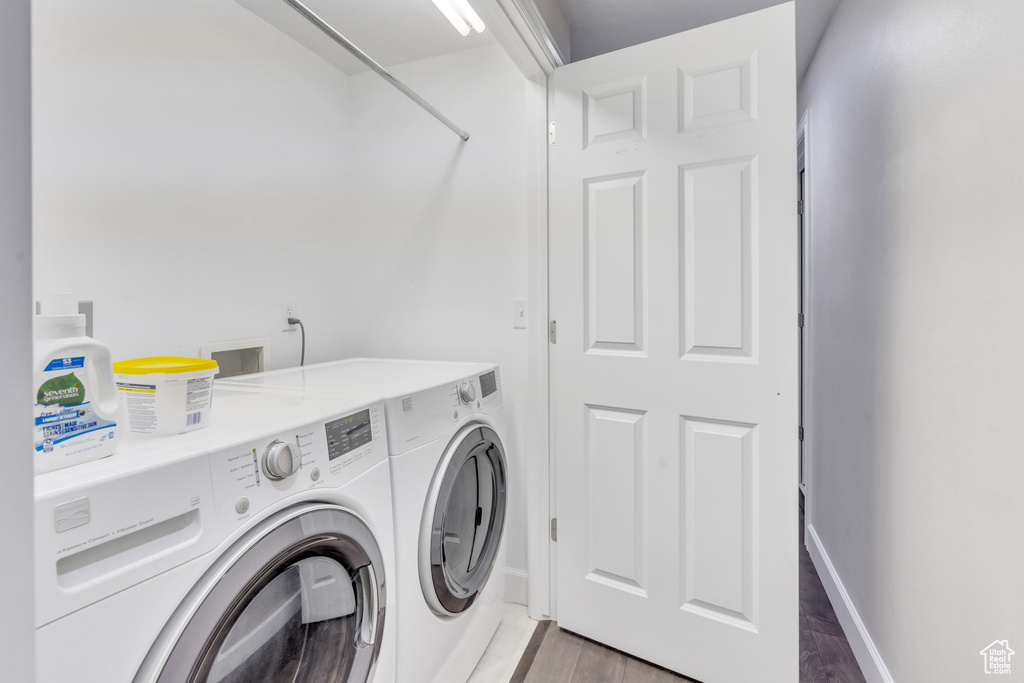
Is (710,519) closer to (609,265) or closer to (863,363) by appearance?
(863,363)

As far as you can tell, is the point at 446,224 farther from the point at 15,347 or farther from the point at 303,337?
the point at 15,347

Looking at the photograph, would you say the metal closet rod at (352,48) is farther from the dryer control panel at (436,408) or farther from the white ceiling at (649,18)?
the dryer control panel at (436,408)

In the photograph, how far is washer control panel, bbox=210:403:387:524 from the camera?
27.0 inches

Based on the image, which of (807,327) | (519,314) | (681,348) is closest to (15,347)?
(681,348)

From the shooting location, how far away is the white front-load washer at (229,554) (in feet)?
1.70

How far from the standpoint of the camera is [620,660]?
1.50 m

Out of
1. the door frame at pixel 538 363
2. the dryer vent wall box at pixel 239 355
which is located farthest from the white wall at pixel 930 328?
the dryer vent wall box at pixel 239 355

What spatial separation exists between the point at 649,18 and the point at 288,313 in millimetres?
1880

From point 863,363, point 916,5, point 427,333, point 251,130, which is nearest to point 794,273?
point 863,363

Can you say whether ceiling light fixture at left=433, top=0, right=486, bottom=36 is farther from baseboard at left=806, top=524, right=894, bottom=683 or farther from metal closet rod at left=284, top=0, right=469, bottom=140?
baseboard at left=806, top=524, right=894, bottom=683

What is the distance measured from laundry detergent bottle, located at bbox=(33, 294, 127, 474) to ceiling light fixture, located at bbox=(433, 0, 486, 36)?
1070mm

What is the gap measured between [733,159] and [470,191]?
39.1 inches

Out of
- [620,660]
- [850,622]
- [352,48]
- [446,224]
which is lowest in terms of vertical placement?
[620,660]

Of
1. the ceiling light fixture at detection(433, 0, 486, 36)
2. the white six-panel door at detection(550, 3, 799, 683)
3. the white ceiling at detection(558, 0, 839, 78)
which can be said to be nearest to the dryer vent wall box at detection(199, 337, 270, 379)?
the white six-panel door at detection(550, 3, 799, 683)
